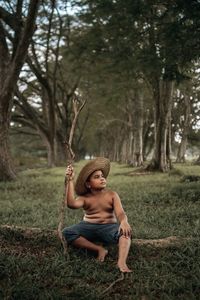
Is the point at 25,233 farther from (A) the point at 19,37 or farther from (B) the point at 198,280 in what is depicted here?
(A) the point at 19,37

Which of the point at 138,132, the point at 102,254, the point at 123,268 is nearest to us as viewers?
the point at 123,268

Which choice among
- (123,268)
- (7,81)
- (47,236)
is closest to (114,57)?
(7,81)

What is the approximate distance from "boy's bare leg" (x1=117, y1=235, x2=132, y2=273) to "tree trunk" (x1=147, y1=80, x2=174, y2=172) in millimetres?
15092

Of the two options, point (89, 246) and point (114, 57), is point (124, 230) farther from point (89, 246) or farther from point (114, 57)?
point (114, 57)

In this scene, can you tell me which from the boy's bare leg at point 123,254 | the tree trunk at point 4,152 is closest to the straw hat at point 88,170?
the boy's bare leg at point 123,254

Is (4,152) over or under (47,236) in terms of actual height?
over

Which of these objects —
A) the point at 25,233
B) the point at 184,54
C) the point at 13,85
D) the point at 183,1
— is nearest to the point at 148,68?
the point at 184,54

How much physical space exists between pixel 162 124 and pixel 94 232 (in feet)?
49.9

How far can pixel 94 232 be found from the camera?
537 centimetres

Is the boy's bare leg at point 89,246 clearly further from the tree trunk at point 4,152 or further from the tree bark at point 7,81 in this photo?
the tree trunk at point 4,152

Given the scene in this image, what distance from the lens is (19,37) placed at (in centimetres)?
1532

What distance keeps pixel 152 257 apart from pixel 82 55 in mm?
15253

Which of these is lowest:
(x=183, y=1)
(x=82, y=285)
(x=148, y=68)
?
(x=82, y=285)

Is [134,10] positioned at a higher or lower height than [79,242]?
higher
